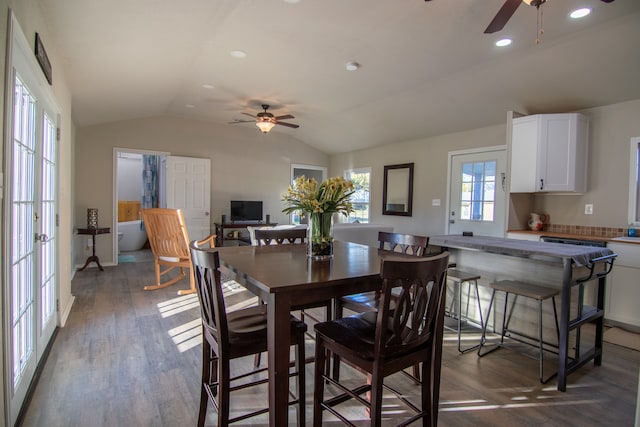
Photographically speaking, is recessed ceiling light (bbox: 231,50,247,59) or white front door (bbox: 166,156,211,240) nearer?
recessed ceiling light (bbox: 231,50,247,59)

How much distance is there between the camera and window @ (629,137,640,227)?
3.71m

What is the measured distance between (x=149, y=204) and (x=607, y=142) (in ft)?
29.8

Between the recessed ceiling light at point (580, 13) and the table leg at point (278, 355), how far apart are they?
329 centimetres

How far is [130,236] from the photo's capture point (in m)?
7.59

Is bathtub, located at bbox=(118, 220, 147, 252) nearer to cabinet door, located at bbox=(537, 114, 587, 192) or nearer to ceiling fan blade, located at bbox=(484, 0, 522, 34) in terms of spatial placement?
ceiling fan blade, located at bbox=(484, 0, 522, 34)

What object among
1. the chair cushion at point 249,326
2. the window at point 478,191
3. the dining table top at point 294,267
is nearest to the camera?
A: the dining table top at point 294,267

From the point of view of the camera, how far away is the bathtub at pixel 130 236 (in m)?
7.40

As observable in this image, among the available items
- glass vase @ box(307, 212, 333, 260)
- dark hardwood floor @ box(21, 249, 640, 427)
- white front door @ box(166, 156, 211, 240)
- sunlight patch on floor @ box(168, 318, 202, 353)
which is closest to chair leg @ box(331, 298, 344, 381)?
dark hardwood floor @ box(21, 249, 640, 427)

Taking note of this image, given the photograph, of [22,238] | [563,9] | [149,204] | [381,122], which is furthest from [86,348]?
[149,204]

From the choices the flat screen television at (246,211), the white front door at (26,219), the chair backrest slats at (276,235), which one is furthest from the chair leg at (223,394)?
the flat screen television at (246,211)

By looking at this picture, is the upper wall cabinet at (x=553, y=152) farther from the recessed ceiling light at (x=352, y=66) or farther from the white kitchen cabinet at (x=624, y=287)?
the recessed ceiling light at (x=352, y=66)

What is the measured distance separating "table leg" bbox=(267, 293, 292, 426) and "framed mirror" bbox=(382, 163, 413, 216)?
17.7 feet

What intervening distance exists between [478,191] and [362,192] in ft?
9.02

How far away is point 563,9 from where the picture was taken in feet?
9.05
